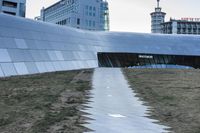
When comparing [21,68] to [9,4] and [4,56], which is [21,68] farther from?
[9,4]

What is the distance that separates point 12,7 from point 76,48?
293ft

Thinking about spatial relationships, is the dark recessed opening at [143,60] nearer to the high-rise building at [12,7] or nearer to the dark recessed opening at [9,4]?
the high-rise building at [12,7]

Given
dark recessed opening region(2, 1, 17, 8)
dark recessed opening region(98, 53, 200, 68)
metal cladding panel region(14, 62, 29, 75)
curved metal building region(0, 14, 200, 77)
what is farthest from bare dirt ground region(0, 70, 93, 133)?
dark recessed opening region(2, 1, 17, 8)

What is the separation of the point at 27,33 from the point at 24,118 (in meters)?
35.8

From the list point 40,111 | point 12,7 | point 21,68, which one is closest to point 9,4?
point 12,7

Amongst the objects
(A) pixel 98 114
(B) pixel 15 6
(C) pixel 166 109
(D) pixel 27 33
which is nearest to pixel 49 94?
(A) pixel 98 114

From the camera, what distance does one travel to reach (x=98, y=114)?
16.4 metres

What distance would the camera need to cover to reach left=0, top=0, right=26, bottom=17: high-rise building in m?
135

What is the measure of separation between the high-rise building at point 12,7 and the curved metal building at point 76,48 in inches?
2839

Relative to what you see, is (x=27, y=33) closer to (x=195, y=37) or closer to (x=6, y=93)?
(x=6, y=93)

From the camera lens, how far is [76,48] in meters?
60.3

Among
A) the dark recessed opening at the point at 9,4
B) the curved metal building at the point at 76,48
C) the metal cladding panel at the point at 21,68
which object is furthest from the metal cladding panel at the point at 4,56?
the dark recessed opening at the point at 9,4

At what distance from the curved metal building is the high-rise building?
72.1m

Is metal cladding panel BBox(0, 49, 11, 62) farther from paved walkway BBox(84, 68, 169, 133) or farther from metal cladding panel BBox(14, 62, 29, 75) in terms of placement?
paved walkway BBox(84, 68, 169, 133)
